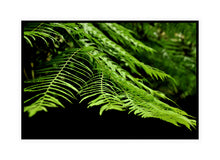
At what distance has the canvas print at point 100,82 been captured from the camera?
59 cm

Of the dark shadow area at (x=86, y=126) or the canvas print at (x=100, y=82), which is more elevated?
the canvas print at (x=100, y=82)

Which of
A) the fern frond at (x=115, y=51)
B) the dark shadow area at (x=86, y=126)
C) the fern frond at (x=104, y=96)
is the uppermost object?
the fern frond at (x=115, y=51)

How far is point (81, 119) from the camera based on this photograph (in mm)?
920

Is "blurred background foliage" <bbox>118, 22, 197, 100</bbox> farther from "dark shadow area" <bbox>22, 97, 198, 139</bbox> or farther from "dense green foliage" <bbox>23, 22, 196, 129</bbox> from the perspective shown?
"dark shadow area" <bbox>22, 97, 198, 139</bbox>

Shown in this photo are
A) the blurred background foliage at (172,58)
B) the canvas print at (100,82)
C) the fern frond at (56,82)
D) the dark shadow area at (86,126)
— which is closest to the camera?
the fern frond at (56,82)

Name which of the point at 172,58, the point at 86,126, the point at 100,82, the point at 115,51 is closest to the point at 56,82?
the point at 100,82

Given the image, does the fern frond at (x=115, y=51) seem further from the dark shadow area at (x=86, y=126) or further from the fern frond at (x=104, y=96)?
the dark shadow area at (x=86, y=126)

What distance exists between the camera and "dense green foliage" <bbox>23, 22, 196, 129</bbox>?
1.82 feet

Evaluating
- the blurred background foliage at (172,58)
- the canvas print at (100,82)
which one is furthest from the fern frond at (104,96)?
the blurred background foliage at (172,58)

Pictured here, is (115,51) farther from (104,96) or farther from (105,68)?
(104,96)

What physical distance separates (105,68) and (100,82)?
0.07 meters
